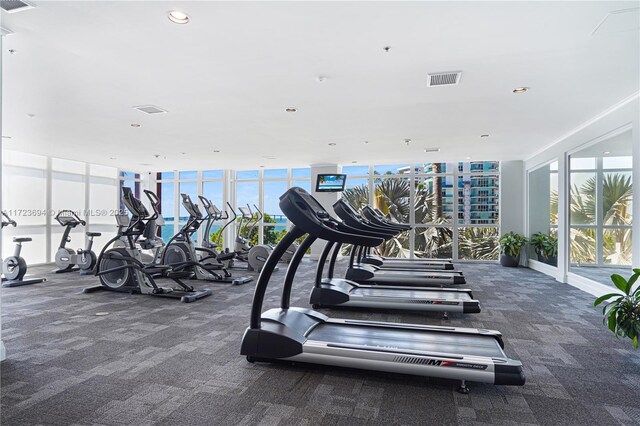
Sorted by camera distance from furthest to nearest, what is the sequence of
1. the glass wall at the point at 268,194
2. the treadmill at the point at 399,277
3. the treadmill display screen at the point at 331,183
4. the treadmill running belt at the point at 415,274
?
the glass wall at the point at 268,194 < the treadmill display screen at the point at 331,183 < the treadmill running belt at the point at 415,274 < the treadmill at the point at 399,277

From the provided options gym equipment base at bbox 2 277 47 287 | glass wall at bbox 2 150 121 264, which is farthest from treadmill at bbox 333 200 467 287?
glass wall at bbox 2 150 121 264

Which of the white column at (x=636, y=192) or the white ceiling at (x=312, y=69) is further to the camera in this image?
the white column at (x=636, y=192)

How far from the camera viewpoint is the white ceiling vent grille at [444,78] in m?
3.72

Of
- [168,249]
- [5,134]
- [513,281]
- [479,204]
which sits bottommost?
[513,281]

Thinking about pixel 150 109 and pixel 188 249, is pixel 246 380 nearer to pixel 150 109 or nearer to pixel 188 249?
pixel 150 109

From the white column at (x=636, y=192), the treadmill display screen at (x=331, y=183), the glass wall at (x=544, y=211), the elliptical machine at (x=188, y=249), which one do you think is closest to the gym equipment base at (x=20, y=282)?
the elliptical machine at (x=188, y=249)

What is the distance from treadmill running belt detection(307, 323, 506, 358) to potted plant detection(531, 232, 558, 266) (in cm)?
551

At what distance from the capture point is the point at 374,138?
6793 millimetres

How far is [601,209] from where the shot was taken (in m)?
5.71

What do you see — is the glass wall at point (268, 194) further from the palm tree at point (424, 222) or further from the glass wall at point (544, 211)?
the glass wall at point (544, 211)

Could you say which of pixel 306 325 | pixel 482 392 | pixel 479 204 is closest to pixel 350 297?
pixel 306 325

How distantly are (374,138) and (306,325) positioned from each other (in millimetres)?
4564

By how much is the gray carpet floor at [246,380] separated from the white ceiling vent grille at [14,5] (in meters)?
2.63

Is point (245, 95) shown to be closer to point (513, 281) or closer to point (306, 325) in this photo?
point (306, 325)
